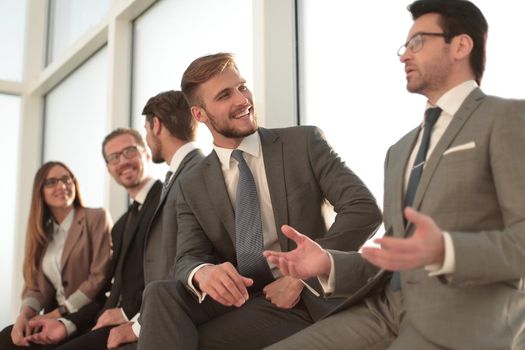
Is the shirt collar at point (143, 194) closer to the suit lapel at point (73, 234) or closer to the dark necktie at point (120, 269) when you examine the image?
the dark necktie at point (120, 269)

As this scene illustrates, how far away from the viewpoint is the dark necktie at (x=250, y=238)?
2393 mm

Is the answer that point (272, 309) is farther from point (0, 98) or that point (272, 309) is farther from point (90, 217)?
point (0, 98)

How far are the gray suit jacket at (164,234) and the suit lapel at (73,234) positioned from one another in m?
0.93

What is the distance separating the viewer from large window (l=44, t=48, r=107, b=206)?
594 cm

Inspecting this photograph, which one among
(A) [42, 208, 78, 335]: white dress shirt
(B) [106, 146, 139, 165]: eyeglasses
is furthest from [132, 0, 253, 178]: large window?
(A) [42, 208, 78, 335]: white dress shirt

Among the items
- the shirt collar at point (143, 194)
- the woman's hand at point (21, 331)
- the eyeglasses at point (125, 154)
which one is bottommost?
the woman's hand at point (21, 331)

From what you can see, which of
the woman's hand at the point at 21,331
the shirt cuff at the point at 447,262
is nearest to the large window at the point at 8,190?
the woman's hand at the point at 21,331

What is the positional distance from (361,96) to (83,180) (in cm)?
362

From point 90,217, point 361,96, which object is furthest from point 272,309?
point 90,217

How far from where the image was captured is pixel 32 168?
7.02 metres

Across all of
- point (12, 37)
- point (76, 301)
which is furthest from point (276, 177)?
point (12, 37)

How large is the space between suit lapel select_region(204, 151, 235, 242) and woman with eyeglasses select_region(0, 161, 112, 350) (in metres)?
1.46

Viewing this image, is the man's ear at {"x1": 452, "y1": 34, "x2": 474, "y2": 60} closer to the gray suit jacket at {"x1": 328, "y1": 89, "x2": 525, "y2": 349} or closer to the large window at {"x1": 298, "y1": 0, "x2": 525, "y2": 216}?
the gray suit jacket at {"x1": 328, "y1": 89, "x2": 525, "y2": 349}

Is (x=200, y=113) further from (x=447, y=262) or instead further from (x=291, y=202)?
(x=447, y=262)
